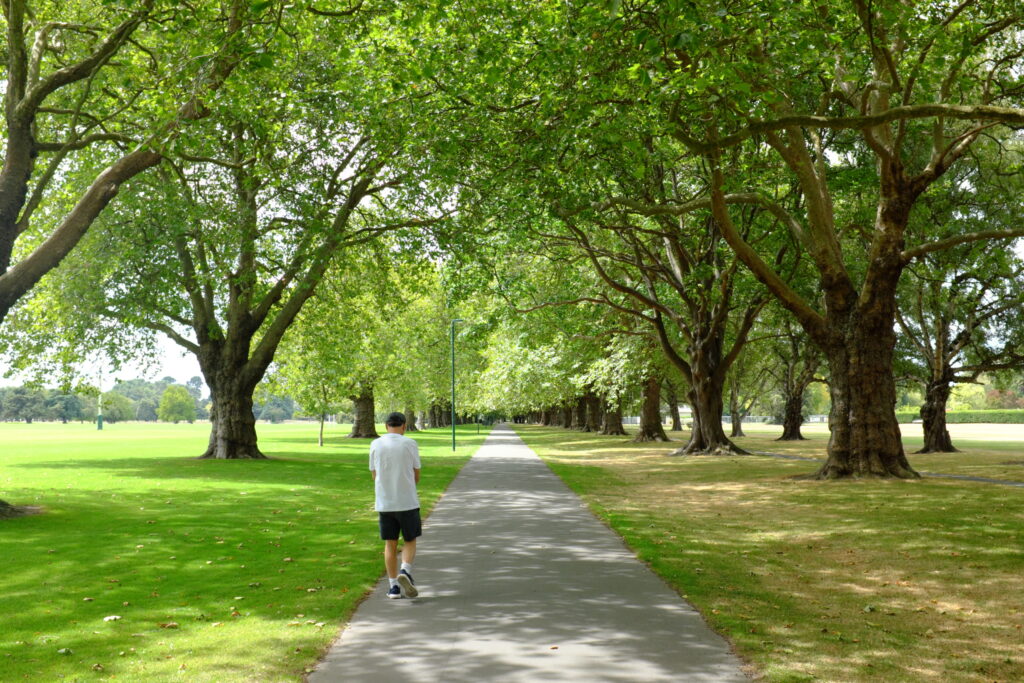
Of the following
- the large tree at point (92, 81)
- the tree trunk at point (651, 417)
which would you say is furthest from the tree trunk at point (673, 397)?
the large tree at point (92, 81)

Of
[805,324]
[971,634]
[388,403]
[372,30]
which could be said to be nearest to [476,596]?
[971,634]

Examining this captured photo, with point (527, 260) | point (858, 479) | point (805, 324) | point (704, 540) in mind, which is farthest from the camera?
point (527, 260)

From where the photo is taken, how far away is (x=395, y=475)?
7.26 m

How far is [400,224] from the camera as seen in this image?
2280cm

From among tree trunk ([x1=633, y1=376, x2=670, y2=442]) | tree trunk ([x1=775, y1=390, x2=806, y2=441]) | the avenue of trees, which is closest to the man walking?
the avenue of trees

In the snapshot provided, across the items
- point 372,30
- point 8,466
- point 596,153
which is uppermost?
point 372,30

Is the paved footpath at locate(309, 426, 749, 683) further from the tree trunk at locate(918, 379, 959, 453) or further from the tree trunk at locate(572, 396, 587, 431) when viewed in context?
the tree trunk at locate(572, 396, 587, 431)

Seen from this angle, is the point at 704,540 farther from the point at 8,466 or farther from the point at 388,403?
the point at 388,403

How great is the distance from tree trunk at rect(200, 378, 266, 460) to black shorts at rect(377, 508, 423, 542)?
2049 cm

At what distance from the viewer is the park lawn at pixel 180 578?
17.5 feet

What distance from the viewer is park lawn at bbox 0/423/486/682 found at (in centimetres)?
532

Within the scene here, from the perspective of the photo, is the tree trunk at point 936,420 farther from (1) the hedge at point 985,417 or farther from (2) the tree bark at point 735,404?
(1) the hedge at point 985,417

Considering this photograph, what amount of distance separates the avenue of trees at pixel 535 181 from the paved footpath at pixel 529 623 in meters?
4.57

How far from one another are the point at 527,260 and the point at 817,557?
21959mm
